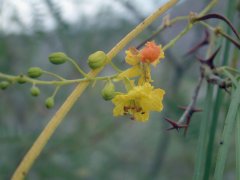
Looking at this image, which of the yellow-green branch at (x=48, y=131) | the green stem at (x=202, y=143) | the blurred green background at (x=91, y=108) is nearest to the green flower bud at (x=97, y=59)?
the yellow-green branch at (x=48, y=131)

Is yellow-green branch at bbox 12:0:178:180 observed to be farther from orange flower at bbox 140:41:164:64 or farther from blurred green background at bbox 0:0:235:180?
blurred green background at bbox 0:0:235:180

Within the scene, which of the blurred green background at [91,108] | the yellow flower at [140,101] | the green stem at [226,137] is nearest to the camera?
the green stem at [226,137]

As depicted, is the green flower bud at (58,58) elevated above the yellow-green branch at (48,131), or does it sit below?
above

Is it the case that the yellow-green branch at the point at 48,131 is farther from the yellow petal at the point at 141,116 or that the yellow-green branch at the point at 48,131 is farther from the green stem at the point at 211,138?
the green stem at the point at 211,138

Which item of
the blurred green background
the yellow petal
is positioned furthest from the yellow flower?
the blurred green background

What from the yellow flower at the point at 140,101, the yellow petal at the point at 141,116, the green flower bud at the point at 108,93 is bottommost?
the yellow petal at the point at 141,116

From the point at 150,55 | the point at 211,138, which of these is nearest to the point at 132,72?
the point at 150,55
